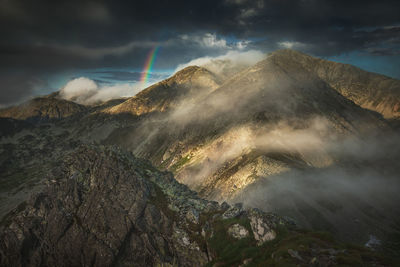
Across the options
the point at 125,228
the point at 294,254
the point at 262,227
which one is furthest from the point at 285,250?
the point at 125,228

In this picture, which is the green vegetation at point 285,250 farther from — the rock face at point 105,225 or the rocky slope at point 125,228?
the rock face at point 105,225

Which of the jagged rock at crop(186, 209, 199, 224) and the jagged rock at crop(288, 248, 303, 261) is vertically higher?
the jagged rock at crop(288, 248, 303, 261)

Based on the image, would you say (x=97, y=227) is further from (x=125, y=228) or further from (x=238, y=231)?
(x=238, y=231)

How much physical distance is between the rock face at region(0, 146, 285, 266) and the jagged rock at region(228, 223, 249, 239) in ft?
0.88

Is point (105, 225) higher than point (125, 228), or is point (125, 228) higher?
point (105, 225)

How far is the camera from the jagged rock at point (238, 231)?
192 feet

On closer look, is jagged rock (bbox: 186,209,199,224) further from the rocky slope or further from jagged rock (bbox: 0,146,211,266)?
jagged rock (bbox: 0,146,211,266)

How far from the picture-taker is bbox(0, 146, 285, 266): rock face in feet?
206

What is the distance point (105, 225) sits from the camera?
2655 inches

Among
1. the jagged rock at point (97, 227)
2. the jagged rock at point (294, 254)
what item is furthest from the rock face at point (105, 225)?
the jagged rock at point (294, 254)

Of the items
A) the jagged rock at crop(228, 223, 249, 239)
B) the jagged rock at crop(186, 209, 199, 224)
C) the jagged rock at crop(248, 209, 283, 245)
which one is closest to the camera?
the jagged rock at crop(248, 209, 283, 245)

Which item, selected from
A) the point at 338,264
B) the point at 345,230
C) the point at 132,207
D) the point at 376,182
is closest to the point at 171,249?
the point at 132,207

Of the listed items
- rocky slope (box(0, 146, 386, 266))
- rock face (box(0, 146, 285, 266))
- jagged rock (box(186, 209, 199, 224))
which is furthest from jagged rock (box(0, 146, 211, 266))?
jagged rock (box(186, 209, 199, 224))

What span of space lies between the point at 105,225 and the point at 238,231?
37.5 meters
